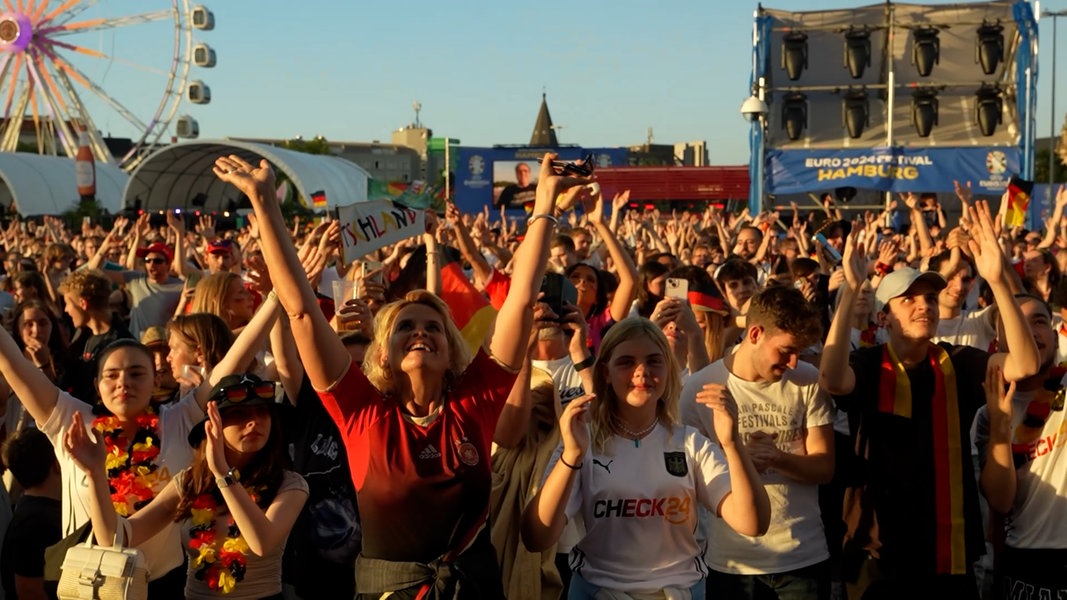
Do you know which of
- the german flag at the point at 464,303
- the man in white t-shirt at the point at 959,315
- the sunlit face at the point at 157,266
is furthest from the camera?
the sunlit face at the point at 157,266

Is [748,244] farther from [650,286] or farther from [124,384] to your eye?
[124,384]

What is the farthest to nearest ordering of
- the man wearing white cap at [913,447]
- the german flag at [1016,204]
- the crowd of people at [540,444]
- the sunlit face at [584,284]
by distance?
the german flag at [1016,204]
the sunlit face at [584,284]
the man wearing white cap at [913,447]
the crowd of people at [540,444]

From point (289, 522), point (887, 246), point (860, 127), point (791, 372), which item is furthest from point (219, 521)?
point (860, 127)

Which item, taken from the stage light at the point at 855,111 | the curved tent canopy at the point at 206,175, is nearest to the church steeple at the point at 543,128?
the curved tent canopy at the point at 206,175

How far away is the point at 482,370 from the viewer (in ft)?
11.0

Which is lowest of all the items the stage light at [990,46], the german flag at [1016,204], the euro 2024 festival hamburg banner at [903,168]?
the german flag at [1016,204]

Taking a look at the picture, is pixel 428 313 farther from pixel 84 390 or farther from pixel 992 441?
pixel 84 390

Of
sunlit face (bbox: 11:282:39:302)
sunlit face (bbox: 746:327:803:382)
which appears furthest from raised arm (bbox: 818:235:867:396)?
sunlit face (bbox: 11:282:39:302)

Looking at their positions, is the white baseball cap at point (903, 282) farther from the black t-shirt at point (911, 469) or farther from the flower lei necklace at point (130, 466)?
the flower lei necklace at point (130, 466)

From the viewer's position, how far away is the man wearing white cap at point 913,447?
4273 millimetres

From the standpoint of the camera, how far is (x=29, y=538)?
4418 mm

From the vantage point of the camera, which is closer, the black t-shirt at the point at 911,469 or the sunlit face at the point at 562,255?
the black t-shirt at the point at 911,469

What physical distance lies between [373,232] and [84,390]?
1.70 meters

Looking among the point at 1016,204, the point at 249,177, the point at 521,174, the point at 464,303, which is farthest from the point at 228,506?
the point at 521,174
